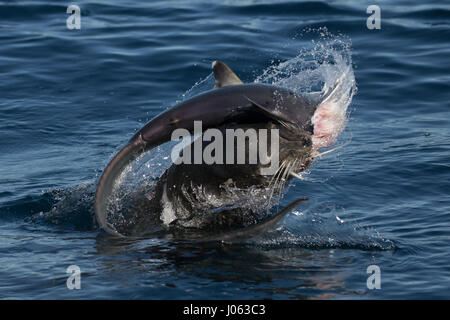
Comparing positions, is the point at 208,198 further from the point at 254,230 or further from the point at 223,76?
the point at 223,76

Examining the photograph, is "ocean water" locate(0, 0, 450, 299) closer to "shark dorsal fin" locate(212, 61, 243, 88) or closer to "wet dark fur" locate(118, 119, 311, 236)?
"wet dark fur" locate(118, 119, 311, 236)

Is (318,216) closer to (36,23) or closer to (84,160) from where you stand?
(84,160)

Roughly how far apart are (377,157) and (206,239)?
3706mm

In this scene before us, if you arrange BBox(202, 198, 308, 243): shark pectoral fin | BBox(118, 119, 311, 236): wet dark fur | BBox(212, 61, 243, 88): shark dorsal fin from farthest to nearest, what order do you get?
BBox(118, 119, 311, 236): wet dark fur
BBox(212, 61, 243, 88): shark dorsal fin
BBox(202, 198, 308, 243): shark pectoral fin

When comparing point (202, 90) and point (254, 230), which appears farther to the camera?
point (202, 90)

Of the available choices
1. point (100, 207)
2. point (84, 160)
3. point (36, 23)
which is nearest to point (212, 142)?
point (100, 207)

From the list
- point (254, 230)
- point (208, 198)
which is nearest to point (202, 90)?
point (208, 198)

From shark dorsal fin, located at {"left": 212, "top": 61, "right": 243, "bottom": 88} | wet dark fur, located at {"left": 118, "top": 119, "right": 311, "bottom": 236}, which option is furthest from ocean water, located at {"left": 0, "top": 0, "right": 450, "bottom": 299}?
shark dorsal fin, located at {"left": 212, "top": 61, "right": 243, "bottom": 88}

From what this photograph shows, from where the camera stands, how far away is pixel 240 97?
20.9 ft

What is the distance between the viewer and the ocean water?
21.0ft

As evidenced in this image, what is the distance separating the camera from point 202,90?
843 centimetres

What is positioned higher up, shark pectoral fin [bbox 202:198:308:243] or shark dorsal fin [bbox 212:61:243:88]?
shark dorsal fin [bbox 212:61:243:88]

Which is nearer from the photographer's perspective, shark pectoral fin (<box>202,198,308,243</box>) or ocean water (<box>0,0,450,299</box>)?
ocean water (<box>0,0,450,299</box>)

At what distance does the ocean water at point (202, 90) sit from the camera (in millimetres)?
6414
